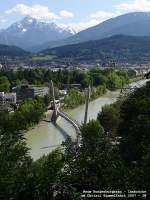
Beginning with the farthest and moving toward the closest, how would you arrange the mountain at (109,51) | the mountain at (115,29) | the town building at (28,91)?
1. the mountain at (115,29)
2. the mountain at (109,51)
3. the town building at (28,91)

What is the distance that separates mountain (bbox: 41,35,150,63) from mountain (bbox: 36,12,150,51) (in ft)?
74.2

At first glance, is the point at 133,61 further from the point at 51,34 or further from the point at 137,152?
the point at 51,34

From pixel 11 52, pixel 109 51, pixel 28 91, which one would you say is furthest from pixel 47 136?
pixel 11 52

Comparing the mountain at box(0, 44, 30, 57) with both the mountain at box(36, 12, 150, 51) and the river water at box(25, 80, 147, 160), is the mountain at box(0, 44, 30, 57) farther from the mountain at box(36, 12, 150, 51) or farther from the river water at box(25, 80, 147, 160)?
the river water at box(25, 80, 147, 160)

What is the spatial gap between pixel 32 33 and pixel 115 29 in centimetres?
4347

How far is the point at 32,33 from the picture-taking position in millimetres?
138500

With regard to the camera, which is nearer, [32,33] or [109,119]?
[109,119]

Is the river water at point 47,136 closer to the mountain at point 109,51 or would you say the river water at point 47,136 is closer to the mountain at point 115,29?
the mountain at point 109,51

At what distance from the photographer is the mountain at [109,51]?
62.8 meters

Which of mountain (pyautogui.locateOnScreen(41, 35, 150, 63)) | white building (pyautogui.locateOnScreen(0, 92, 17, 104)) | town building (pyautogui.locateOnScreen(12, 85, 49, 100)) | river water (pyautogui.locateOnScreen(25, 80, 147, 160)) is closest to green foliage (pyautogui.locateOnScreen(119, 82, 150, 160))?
river water (pyautogui.locateOnScreen(25, 80, 147, 160))

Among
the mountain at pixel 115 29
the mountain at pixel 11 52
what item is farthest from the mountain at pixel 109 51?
the mountain at pixel 115 29

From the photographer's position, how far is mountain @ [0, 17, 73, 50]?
12925cm

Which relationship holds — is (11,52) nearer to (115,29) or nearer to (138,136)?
(115,29)

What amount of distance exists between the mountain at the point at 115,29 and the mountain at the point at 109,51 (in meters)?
22.6
